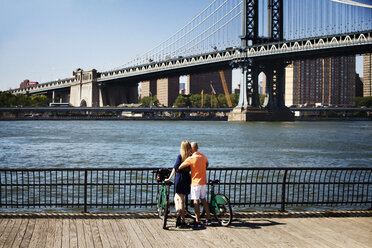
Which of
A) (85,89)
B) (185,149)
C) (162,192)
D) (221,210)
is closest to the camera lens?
(185,149)

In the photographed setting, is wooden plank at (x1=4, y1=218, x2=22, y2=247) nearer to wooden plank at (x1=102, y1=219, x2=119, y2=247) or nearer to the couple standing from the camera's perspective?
wooden plank at (x1=102, y1=219, x2=119, y2=247)

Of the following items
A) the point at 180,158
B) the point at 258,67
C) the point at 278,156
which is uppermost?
the point at 258,67

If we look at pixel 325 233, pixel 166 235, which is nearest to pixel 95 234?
pixel 166 235

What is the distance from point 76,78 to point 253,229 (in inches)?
6255

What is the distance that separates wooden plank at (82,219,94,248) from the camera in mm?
8105

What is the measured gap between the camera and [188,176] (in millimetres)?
9328

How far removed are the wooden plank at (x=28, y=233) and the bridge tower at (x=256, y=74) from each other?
9742 centimetres

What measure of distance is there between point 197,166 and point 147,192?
14.6ft

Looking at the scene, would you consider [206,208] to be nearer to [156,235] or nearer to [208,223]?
[208,223]

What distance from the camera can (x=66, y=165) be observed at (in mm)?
29172

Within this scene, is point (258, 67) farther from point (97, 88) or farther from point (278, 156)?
point (278, 156)

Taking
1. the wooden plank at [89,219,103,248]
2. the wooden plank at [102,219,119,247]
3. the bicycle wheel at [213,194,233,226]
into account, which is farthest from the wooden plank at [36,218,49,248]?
the bicycle wheel at [213,194,233,226]

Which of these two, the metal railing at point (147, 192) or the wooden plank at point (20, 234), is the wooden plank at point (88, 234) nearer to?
the metal railing at point (147, 192)

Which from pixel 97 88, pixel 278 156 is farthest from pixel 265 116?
pixel 278 156
